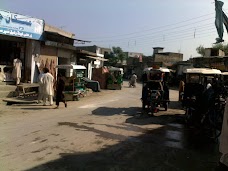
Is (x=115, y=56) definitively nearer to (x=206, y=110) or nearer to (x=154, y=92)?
(x=154, y=92)

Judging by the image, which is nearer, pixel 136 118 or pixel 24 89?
pixel 136 118

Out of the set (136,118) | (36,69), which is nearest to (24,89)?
(36,69)

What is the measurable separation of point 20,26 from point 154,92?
9.08 metres

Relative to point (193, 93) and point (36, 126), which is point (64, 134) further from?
point (193, 93)

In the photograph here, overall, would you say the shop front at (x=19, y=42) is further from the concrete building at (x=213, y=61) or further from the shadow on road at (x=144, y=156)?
the concrete building at (x=213, y=61)

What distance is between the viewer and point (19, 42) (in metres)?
18.9

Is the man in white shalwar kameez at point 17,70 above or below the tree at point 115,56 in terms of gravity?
below

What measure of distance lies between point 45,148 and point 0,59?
41.6ft

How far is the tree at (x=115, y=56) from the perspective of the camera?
65.1 metres

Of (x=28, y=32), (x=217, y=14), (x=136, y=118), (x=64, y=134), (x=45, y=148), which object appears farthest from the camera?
(x=28, y=32)

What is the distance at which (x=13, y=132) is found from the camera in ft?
29.7

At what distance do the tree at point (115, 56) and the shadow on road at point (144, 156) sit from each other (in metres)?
54.8

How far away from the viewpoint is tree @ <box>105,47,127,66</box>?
6506cm

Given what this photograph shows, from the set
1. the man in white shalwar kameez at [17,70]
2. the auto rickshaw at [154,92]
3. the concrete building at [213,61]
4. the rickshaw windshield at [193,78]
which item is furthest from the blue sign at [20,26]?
the concrete building at [213,61]
